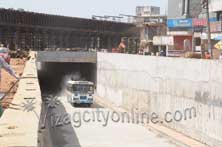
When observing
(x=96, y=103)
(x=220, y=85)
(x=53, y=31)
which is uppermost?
(x=53, y=31)

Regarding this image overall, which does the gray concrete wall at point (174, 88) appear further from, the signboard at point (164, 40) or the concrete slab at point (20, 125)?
the signboard at point (164, 40)

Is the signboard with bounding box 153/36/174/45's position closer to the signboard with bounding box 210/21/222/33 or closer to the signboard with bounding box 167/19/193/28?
the signboard with bounding box 167/19/193/28

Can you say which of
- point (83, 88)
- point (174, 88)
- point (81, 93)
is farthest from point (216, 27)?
point (174, 88)

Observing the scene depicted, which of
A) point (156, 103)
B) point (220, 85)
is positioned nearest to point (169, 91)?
point (156, 103)

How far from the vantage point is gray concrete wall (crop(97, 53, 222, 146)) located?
87.9 feet

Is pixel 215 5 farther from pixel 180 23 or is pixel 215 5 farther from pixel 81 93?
pixel 81 93

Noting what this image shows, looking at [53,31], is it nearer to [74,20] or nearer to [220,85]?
[74,20]

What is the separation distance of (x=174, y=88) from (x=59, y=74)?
124 ft

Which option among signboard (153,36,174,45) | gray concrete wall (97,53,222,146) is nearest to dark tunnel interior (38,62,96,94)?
signboard (153,36,174,45)

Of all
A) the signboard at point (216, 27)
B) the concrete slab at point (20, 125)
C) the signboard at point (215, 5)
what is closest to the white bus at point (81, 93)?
the signboard at point (216, 27)

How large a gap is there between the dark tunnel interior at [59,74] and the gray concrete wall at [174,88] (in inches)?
558

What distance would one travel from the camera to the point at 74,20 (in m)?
77.9

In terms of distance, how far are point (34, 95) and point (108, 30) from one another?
73103 millimetres

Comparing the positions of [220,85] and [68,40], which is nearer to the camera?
[220,85]
